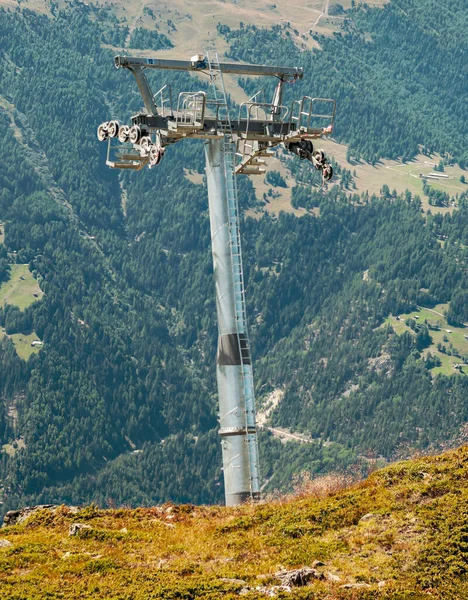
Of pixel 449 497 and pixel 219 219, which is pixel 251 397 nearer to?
pixel 219 219

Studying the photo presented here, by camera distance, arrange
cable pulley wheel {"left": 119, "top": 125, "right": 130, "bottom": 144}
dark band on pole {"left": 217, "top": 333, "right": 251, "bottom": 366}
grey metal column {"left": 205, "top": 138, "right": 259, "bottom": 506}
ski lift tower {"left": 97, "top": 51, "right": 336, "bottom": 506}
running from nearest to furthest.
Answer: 1. grey metal column {"left": 205, "top": 138, "right": 259, "bottom": 506}
2. ski lift tower {"left": 97, "top": 51, "right": 336, "bottom": 506}
3. dark band on pole {"left": 217, "top": 333, "right": 251, "bottom": 366}
4. cable pulley wheel {"left": 119, "top": 125, "right": 130, "bottom": 144}

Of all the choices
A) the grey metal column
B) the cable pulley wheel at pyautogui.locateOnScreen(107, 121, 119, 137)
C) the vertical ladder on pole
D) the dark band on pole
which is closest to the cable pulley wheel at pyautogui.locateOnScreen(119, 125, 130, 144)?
the cable pulley wheel at pyautogui.locateOnScreen(107, 121, 119, 137)

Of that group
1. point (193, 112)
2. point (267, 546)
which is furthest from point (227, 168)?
point (267, 546)

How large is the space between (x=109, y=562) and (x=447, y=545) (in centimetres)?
934

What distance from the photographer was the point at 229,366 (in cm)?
4831

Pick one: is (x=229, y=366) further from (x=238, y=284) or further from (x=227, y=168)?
(x=227, y=168)

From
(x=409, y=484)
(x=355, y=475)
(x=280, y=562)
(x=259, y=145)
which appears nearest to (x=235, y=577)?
(x=280, y=562)

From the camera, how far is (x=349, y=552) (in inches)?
1356

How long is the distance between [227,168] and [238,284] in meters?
4.70

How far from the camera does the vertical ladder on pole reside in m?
47.5

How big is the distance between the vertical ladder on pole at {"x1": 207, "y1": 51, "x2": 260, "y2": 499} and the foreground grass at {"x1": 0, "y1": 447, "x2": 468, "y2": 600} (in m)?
5.80

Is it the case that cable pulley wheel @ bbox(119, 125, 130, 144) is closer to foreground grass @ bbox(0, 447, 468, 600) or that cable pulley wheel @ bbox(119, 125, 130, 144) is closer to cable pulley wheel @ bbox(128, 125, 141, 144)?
cable pulley wheel @ bbox(128, 125, 141, 144)

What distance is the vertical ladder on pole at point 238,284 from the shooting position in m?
47.5

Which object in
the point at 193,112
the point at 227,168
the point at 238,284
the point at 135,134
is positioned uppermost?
the point at 193,112
